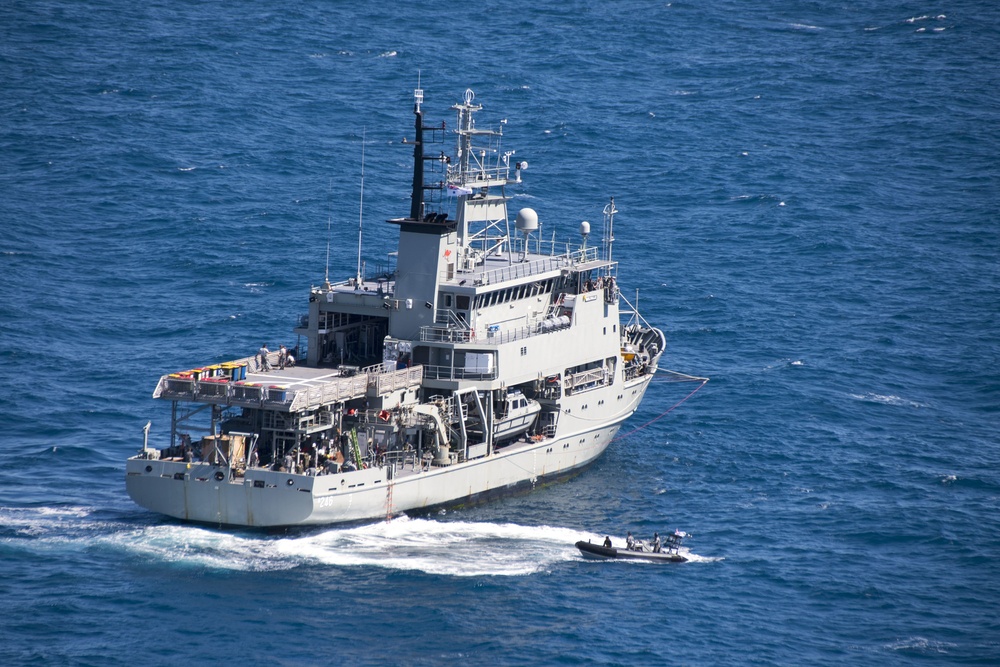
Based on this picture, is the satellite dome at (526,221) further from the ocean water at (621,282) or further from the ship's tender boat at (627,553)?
the ship's tender boat at (627,553)

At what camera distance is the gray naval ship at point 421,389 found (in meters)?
66.7

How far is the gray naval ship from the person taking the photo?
2625 inches

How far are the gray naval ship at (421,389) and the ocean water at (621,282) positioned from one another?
171 cm

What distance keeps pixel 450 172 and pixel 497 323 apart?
26.8 ft

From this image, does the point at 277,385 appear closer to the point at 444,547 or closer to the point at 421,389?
the point at 421,389

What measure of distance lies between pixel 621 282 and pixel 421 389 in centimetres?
2906

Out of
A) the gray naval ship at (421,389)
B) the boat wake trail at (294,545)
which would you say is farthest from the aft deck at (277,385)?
the boat wake trail at (294,545)

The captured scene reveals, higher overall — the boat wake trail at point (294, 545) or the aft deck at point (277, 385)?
the aft deck at point (277, 385)

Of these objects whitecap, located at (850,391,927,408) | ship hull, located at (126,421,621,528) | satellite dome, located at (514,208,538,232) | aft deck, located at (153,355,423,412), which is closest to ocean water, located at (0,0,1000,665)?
whitecap, located at (850,391,927,408)

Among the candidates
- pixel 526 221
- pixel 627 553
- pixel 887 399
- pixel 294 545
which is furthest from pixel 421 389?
pixel 887 399

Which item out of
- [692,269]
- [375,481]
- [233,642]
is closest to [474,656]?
[233,642]

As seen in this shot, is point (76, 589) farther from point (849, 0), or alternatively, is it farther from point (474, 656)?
point (849, 0)

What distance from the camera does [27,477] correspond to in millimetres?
71688

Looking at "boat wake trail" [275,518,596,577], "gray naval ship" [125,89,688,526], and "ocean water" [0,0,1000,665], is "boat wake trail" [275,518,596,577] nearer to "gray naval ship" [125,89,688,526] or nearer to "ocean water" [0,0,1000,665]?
"ocean water" [0,0,1000,665]
